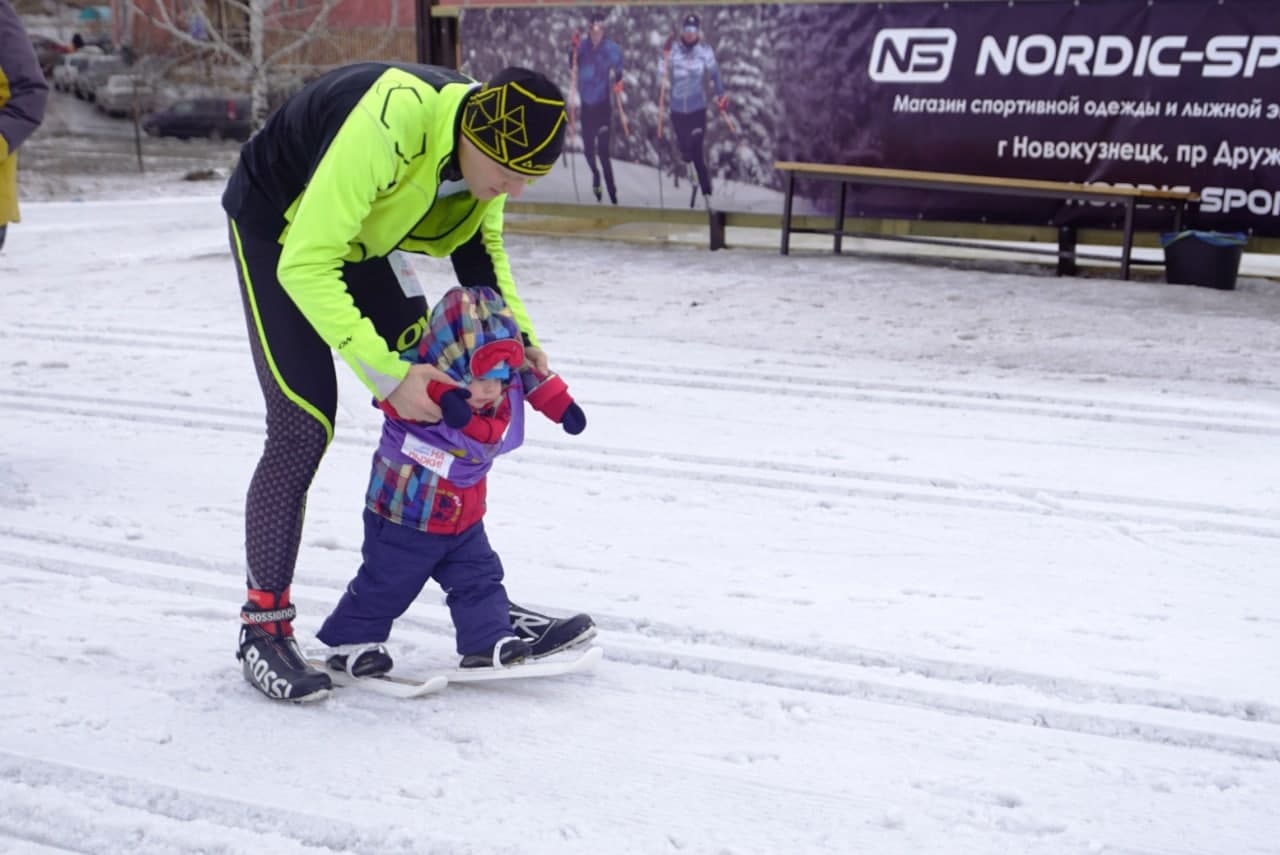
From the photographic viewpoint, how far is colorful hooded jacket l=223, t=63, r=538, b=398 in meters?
2.92

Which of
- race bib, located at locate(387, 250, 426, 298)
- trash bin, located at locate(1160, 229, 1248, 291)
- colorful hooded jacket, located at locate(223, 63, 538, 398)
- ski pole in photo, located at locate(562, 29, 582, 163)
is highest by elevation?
ski pole in photo, located at locate(562, 29, 582, 163)

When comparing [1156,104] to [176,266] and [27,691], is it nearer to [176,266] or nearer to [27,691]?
[176,266]

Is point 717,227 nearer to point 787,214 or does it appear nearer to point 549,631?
point 787,214

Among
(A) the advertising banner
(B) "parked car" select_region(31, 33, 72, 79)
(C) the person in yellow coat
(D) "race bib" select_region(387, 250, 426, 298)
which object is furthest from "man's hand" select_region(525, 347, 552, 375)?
(B) "parked car" select_region(31, 33, 72, 79)

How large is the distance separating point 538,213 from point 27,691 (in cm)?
1018

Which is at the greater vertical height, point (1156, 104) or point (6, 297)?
point (1156, 104)

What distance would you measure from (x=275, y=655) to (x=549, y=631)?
676 millimetres

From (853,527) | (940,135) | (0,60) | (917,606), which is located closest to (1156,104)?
(940,135)

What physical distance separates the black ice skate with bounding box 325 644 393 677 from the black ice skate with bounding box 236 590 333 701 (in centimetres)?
8

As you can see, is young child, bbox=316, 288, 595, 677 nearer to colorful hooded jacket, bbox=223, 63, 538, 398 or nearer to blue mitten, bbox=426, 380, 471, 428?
blue mitten, bbox=426, 380, 471, 428

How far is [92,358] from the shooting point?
739 cm

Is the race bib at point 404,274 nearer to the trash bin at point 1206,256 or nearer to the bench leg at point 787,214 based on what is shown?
the trash bin at point 1206,256

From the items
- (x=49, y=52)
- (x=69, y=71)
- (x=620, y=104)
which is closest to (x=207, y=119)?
(x=69, y=71)

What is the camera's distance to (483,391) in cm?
316
